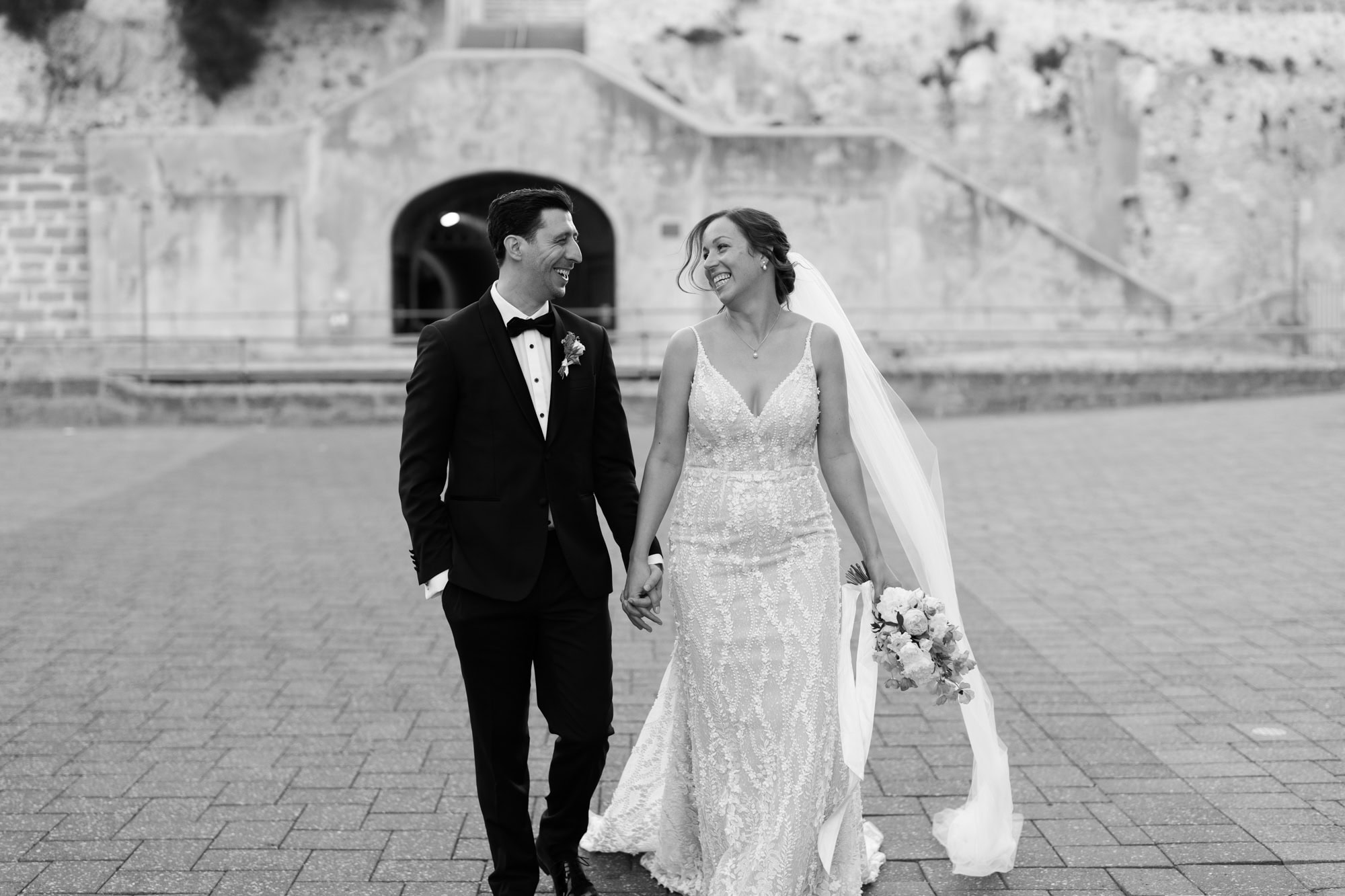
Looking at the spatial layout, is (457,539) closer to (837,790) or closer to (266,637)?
(837,790)

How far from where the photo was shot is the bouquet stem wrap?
411cm

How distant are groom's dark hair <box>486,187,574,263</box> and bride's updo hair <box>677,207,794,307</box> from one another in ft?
1.26

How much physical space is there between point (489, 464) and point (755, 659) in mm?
881

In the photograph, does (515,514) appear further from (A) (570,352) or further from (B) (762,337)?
(B) (762,337)

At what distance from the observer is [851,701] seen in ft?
12.9

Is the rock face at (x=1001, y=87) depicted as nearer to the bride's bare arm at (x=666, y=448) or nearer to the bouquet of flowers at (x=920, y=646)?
the bride's bare arm at (x=666, y=448)

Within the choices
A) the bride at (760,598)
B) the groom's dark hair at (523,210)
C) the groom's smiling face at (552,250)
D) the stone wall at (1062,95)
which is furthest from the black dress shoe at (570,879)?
the stone wall at (1062,95)

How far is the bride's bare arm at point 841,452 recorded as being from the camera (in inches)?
159

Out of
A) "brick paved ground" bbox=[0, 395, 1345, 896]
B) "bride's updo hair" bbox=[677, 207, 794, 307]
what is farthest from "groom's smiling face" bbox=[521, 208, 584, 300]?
"brick paved ground" bbox=[0, 395, 1345, 896]

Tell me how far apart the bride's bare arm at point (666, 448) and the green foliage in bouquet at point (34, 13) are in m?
28.8

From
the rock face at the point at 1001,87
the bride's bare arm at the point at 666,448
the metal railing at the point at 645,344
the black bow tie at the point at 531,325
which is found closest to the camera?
the black bow tie at the point at 531,325

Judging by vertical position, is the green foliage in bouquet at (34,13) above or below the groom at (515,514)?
above

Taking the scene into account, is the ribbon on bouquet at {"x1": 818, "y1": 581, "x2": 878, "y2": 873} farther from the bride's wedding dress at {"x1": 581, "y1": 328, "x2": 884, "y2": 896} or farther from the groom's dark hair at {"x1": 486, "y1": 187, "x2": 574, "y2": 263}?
the groom's dark hair at {"x1": 486, "y1": 187, "x2": 574, "y2": 263}

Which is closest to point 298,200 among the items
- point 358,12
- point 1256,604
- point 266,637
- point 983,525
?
point 358,12
